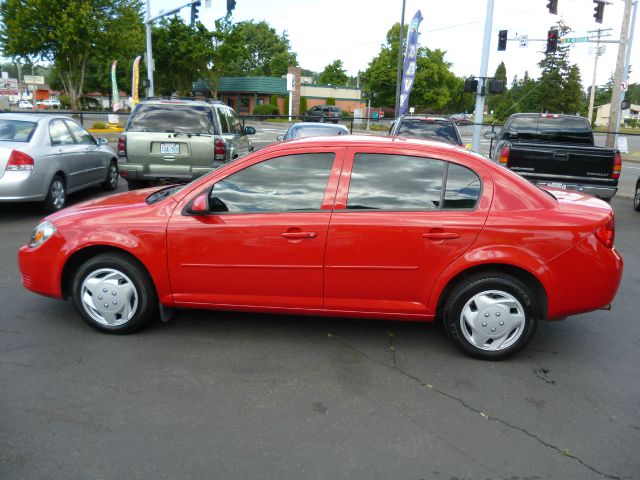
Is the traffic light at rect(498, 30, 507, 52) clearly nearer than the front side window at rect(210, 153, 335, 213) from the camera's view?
No

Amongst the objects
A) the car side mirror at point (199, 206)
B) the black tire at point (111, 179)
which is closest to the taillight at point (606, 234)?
the car side mirror at point (199, 206)

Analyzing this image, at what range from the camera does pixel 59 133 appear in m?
8.94

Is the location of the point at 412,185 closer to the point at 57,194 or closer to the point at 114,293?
the point at 114,293

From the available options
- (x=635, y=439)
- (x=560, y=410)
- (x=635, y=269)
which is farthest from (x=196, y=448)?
(x=635, y=269)

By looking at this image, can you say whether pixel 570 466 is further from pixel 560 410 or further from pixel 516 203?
pixel 516 203

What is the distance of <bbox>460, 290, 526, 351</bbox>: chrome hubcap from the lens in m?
3.91

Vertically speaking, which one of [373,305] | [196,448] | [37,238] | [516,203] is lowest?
[196,448]

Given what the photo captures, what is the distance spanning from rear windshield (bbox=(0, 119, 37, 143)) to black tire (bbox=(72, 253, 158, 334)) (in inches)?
197

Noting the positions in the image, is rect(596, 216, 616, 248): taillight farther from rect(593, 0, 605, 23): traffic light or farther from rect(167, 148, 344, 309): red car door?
rect(593, 0, 605, 23): traffic light

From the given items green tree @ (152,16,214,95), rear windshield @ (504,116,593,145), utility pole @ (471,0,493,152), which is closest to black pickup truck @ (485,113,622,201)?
rear windshield @ (504,116,593,145)

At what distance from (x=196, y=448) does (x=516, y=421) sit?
1870 millimetres

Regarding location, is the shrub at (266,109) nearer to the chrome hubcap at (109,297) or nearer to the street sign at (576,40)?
the street sign at (576,40)

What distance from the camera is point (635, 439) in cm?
310

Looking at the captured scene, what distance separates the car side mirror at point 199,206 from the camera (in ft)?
13.1
